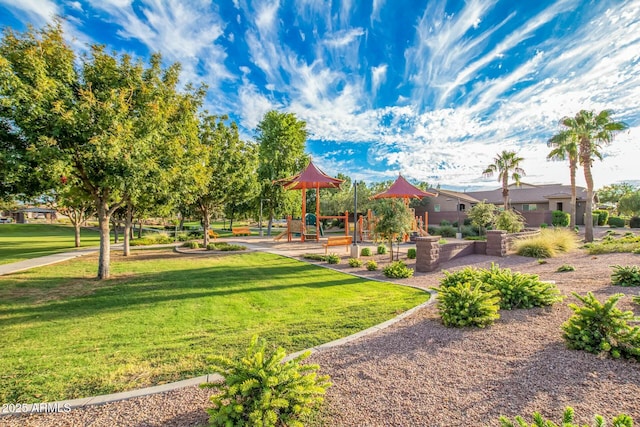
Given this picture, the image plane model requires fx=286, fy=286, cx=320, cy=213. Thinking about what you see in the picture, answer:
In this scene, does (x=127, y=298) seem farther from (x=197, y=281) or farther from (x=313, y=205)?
(x=313, y=205)

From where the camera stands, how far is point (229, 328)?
514cm

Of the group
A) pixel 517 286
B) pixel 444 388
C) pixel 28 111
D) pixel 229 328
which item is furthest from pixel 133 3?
pixel 517 286

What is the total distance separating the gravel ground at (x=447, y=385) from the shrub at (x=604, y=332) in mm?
135

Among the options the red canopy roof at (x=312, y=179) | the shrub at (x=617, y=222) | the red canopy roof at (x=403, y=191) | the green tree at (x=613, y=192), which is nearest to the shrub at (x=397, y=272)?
the red canopy roof at (x=312, y=179)

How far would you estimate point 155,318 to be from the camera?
5.70 metres

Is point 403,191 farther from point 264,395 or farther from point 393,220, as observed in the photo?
point 264,395

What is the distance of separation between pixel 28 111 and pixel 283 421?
8176 mm

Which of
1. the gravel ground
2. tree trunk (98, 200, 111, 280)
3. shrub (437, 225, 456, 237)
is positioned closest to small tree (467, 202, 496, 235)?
shrub (437, 225, 456, 237)

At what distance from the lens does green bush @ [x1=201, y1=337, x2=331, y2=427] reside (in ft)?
7.66

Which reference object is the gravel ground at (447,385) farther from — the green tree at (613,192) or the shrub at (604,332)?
the green tree at (613,192)

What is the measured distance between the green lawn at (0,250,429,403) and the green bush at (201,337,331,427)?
48.6 inches

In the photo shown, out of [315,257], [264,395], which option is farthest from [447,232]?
[264,395]

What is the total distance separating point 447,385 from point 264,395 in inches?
76.0

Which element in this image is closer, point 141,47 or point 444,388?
point 444,388
